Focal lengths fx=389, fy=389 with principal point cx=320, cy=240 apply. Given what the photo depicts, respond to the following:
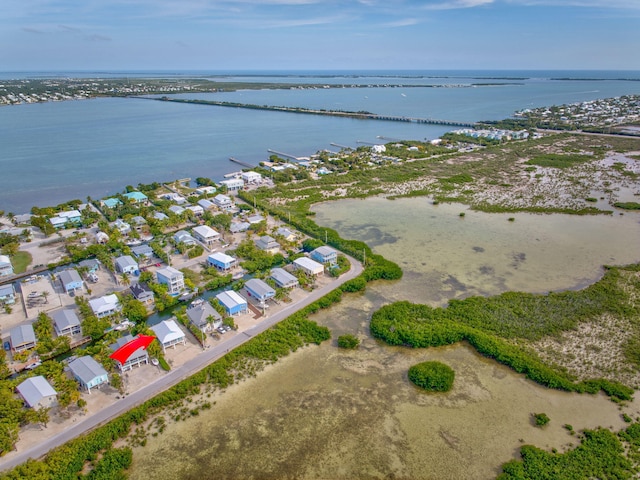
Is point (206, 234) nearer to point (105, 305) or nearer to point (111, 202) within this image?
point (105, 305)

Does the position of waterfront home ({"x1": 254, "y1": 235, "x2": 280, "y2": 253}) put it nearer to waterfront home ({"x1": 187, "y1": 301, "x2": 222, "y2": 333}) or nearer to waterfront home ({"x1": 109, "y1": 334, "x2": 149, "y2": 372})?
waterfront home ({"x1": 187, "y1": 301, "x2": 222, "y2": 333})

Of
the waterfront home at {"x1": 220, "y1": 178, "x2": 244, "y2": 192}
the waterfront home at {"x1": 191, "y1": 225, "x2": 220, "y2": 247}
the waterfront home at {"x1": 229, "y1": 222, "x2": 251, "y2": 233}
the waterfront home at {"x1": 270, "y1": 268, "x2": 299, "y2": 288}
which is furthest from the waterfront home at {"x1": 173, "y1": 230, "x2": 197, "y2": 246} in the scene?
the waterfront home at {"x1": 220, "y1": 178, "x2": 244, "y2": 192}

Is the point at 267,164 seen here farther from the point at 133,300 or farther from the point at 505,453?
the point at 505,453

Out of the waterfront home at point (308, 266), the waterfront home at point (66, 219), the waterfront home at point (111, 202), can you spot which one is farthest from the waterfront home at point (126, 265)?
the waterfront home at point (111, 202)

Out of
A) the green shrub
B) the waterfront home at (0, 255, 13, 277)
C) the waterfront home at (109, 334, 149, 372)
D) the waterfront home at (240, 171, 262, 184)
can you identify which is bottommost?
the green shrub

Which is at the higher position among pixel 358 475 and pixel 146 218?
pixel 146 218

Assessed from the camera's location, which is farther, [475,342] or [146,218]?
[146,218]

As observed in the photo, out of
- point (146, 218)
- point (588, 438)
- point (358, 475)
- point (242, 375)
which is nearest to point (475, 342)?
point (588, 438)
